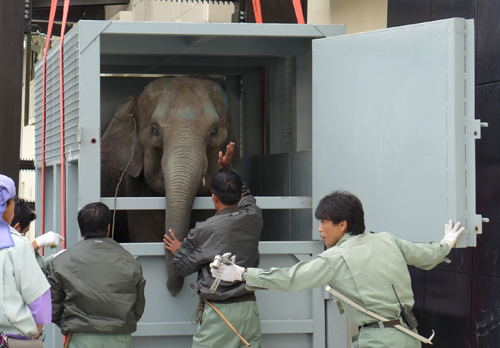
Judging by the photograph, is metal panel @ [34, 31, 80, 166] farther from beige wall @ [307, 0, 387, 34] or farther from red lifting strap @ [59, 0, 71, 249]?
beige wall @ [307, 0, 387, 34]

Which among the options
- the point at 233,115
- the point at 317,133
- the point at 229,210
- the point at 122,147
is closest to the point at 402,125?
the point at 317,133

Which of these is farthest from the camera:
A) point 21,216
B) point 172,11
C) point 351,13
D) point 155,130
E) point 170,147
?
point 172,11

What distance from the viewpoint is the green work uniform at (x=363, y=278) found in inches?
154

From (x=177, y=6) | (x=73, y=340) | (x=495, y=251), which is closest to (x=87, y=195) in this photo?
(x=73, y=340)

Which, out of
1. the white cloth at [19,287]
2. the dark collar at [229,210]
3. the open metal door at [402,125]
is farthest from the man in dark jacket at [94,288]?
the open metal door at [402,125]

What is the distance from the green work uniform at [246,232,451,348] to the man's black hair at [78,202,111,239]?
1212mm

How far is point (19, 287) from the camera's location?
3.73 meters

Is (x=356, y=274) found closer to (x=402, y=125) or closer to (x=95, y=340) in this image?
(x=402, y=125)

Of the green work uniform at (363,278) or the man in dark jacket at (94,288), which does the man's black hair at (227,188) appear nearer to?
the man in dark jacket at (94,288)

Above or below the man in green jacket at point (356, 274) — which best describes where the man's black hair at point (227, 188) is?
above

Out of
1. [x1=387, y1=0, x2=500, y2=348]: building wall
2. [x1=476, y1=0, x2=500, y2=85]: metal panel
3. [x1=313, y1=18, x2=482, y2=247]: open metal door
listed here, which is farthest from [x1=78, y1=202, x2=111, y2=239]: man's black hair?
[x1=476, y1=0, x2=500, y2=85]: metal panel

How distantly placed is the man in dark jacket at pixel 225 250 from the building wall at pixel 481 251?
155 cm

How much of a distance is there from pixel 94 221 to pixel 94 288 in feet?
1.32

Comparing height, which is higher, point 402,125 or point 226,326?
point 402,125
